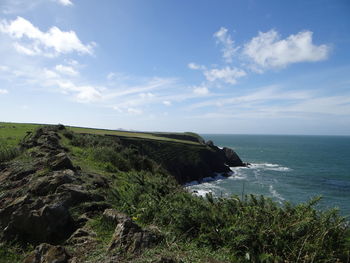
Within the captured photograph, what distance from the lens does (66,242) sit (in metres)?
5.92

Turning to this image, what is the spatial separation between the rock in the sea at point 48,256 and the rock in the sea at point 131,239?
101 cm

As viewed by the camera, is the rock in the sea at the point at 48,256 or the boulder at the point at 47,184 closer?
the rock in the sea at the point at 48,256

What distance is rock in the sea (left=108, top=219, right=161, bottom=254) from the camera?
502 cm

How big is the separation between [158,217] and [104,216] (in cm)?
169

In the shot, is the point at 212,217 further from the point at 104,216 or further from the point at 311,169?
the point at 311,169

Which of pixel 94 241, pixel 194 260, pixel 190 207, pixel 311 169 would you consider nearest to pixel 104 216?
pixel 94 241

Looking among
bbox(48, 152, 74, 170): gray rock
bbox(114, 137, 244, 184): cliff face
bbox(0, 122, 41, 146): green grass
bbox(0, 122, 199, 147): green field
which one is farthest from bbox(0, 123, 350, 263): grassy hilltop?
bbox(114, 137, 244, 184): cliff face

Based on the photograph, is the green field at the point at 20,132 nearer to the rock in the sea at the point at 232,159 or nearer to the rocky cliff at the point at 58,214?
the rocky cliff at the point at 58,214

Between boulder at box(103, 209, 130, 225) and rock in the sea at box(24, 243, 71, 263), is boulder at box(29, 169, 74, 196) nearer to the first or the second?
boulder at box(103, 209, 130, 225)

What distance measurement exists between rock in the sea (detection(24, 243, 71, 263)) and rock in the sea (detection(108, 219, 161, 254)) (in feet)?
3.32

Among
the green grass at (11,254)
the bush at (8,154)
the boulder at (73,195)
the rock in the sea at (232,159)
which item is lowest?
the rock in the sea at (232,159)

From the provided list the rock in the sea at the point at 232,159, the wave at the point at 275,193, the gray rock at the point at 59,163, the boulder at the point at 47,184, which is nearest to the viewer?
the boulder at the point at 47,184

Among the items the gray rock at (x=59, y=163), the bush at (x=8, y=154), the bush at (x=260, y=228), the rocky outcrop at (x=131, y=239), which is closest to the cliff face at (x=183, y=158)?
the bush at (x=8, y=154)

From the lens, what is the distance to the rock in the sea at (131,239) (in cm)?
502
